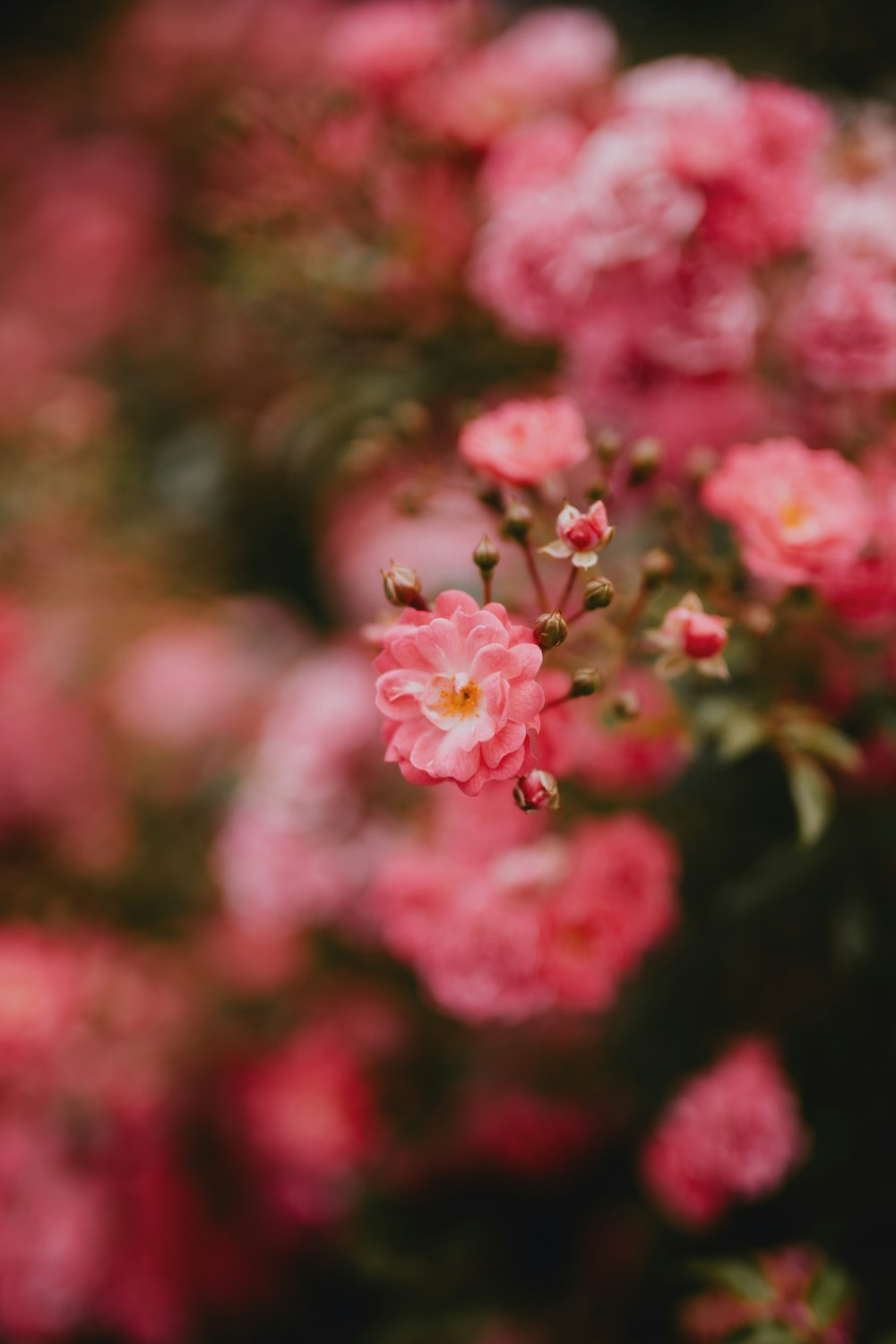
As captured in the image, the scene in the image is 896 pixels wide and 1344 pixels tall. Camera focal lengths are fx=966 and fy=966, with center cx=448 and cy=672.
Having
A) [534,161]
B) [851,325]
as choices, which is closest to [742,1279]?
[851,325]

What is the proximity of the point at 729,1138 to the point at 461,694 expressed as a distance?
0.48 meters

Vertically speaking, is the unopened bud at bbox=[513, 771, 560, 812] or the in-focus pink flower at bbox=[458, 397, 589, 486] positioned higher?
the in-focus pink flower at bbox=[458, 397, 589, 486]

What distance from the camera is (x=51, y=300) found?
6.24 ft

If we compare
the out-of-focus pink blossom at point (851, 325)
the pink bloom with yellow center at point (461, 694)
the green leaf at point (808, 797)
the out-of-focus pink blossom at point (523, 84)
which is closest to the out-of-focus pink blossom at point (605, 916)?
the green leaf at point (808, 797)

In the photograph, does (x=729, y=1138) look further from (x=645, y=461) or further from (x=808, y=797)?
(x=645, y=461)

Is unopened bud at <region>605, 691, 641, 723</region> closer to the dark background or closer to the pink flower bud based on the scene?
the pink flower bud

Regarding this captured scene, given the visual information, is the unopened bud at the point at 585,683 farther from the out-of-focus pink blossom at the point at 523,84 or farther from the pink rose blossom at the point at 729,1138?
the out-of-focus pink blossom at the point at 523,84

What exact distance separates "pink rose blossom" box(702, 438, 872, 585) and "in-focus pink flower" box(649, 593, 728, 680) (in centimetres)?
6

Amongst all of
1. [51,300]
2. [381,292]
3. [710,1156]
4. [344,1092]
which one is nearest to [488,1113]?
[344,1092]

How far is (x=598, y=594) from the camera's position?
0.51m

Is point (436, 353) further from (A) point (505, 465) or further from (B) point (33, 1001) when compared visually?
(B) point (33, 1001)

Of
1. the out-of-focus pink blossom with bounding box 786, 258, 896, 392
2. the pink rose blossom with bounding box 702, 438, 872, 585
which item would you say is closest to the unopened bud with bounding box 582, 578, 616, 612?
the pink rose blossom with bounding box 702, 438, 872, 585

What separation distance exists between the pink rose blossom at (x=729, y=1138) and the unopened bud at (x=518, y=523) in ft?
1.56

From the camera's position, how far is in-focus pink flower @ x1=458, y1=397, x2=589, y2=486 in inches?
22.9
